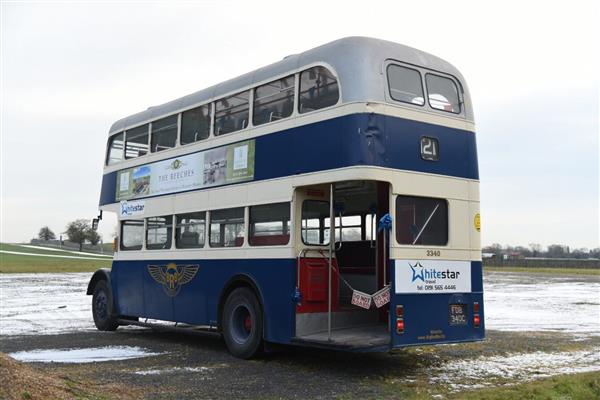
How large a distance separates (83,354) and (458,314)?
6071 mm

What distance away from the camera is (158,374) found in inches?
369

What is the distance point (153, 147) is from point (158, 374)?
19.4ft

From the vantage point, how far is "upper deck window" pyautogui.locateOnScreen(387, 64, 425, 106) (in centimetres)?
964

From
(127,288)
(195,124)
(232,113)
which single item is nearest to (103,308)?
(127,288)

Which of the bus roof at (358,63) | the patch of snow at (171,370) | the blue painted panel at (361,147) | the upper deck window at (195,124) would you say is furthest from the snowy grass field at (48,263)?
the bus roof at (358,63)

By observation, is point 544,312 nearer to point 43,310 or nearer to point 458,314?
point 458,314

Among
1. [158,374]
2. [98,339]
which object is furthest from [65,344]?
[158,374]

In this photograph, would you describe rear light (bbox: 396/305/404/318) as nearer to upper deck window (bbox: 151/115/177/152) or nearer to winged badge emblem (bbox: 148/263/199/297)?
winged badge emblem (bbox: 148/263/199/297)

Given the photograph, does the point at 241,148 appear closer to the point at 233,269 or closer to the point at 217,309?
Result: the point at 233,269

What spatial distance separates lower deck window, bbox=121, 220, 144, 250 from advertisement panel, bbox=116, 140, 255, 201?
58cm

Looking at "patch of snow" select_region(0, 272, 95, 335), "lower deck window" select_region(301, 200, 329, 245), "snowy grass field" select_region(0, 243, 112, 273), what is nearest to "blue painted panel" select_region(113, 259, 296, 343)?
"lower deck window" select_region(301, 200, 329, 245)

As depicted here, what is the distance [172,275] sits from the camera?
13.1 metres

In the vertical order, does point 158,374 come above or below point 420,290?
below

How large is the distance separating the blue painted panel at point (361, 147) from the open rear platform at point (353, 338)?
2377 mm
